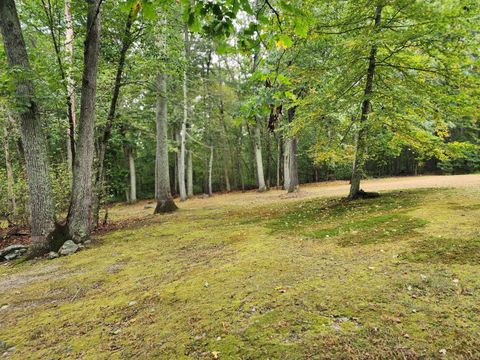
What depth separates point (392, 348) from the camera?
1902mm

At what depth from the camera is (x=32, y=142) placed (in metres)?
6.07

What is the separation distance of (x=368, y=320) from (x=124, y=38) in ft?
27.9

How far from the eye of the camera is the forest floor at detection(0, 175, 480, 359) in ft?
6.77

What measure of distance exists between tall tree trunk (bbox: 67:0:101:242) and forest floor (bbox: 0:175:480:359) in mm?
1389

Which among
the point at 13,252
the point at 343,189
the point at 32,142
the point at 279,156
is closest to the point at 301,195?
the point at 343,189

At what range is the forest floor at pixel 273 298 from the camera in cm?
206

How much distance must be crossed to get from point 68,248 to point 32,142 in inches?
94.7

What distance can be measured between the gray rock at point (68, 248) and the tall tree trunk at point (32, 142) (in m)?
0.33

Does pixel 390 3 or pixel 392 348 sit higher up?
pixel 390 3

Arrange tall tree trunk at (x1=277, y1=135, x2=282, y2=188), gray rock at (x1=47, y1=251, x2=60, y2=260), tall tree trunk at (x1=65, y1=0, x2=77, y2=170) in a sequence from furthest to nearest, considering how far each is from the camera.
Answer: tall tree trunk at (x1=277, y1=135, x2=282, y2=188) < tall tree trunk at (x1=65, y1=0, x2=77, y2=170) < gray rock at (x1=47, y1=251, x2=60, y2=260)

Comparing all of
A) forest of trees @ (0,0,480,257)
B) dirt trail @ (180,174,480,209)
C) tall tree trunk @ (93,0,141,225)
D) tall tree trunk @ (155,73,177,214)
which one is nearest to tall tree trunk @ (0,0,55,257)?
forest of trees @ (0,0,480,257)

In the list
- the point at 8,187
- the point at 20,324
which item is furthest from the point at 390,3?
the point at 8,187

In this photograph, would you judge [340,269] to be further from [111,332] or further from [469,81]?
[469,81]

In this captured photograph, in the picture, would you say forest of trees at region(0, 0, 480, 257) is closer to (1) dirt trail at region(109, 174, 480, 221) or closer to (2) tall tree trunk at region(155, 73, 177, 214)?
(2) tall tree trunk at region(155, 73, 177, 214)
